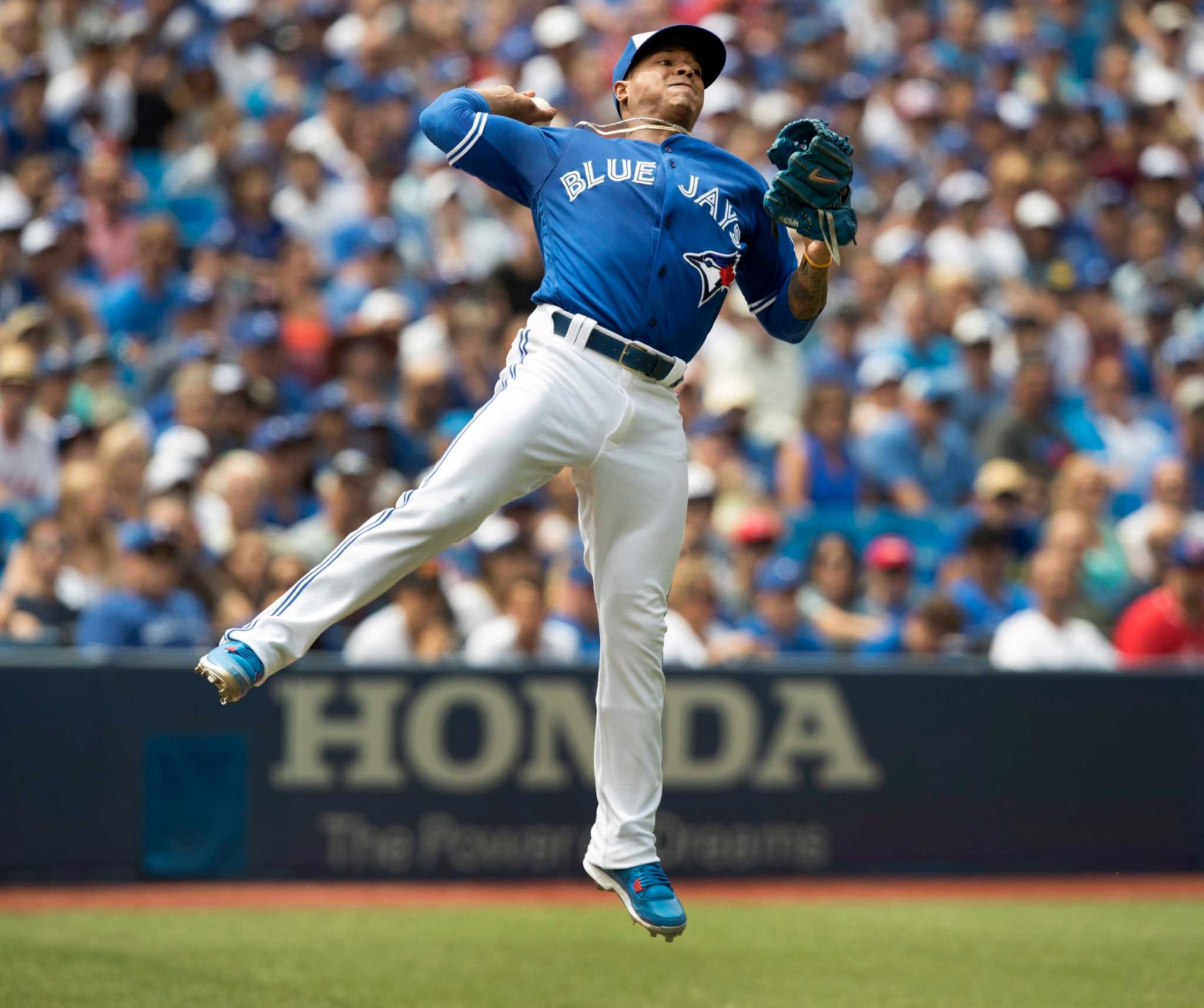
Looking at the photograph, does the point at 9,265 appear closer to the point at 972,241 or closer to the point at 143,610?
the point at 143,610

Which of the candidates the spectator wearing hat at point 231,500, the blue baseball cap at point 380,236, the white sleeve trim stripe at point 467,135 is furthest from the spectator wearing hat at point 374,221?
the white sleeve trim stripe at point 467,135

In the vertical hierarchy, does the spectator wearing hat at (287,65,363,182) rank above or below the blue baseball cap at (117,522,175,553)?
above

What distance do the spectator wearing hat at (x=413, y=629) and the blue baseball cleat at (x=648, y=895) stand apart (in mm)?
3573

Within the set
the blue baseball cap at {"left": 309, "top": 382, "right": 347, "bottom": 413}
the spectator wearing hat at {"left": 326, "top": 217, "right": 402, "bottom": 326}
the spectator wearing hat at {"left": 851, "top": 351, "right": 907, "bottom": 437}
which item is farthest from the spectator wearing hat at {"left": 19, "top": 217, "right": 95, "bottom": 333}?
the spectator wearing hat at {"left": 851, "top": 351, "right": 907, "bottom": 437}

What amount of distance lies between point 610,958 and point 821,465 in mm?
4533

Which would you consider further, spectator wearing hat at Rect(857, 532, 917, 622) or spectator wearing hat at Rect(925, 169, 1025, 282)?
spectator wearing hat at Rect(925, 169, 1025, 282)

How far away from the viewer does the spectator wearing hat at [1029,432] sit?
37.0 ft

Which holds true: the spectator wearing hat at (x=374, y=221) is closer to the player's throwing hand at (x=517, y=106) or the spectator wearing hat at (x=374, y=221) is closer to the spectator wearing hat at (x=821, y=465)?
the spectator wearing hat at (x=821, y=465)

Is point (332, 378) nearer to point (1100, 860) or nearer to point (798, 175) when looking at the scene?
point (1100, 860)

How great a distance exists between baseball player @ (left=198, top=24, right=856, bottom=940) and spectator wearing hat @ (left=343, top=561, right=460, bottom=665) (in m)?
3.50

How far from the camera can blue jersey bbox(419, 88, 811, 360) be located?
5102 mm

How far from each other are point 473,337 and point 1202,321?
6.05 meters

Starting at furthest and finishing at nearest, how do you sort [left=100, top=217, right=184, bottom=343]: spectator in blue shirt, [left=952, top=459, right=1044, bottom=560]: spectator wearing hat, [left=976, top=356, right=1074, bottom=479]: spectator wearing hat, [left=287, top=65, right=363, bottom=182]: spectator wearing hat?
1. [left=287, top=65, right=363, bottom=182]: spectator wearing hat
2. [left=976, top=356, right=1074, bottom=479]: spectator wearing hat
3. [left=100, top=217, right=184, bottom=343]: spectator in blue shirt
4. [left=952, top=459, right=1044, bottom=560]: spectator wearing hat

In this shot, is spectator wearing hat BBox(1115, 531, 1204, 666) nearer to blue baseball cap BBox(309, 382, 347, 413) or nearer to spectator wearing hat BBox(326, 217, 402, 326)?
blue baseball cap BBox(309, 382, 347, 413)
